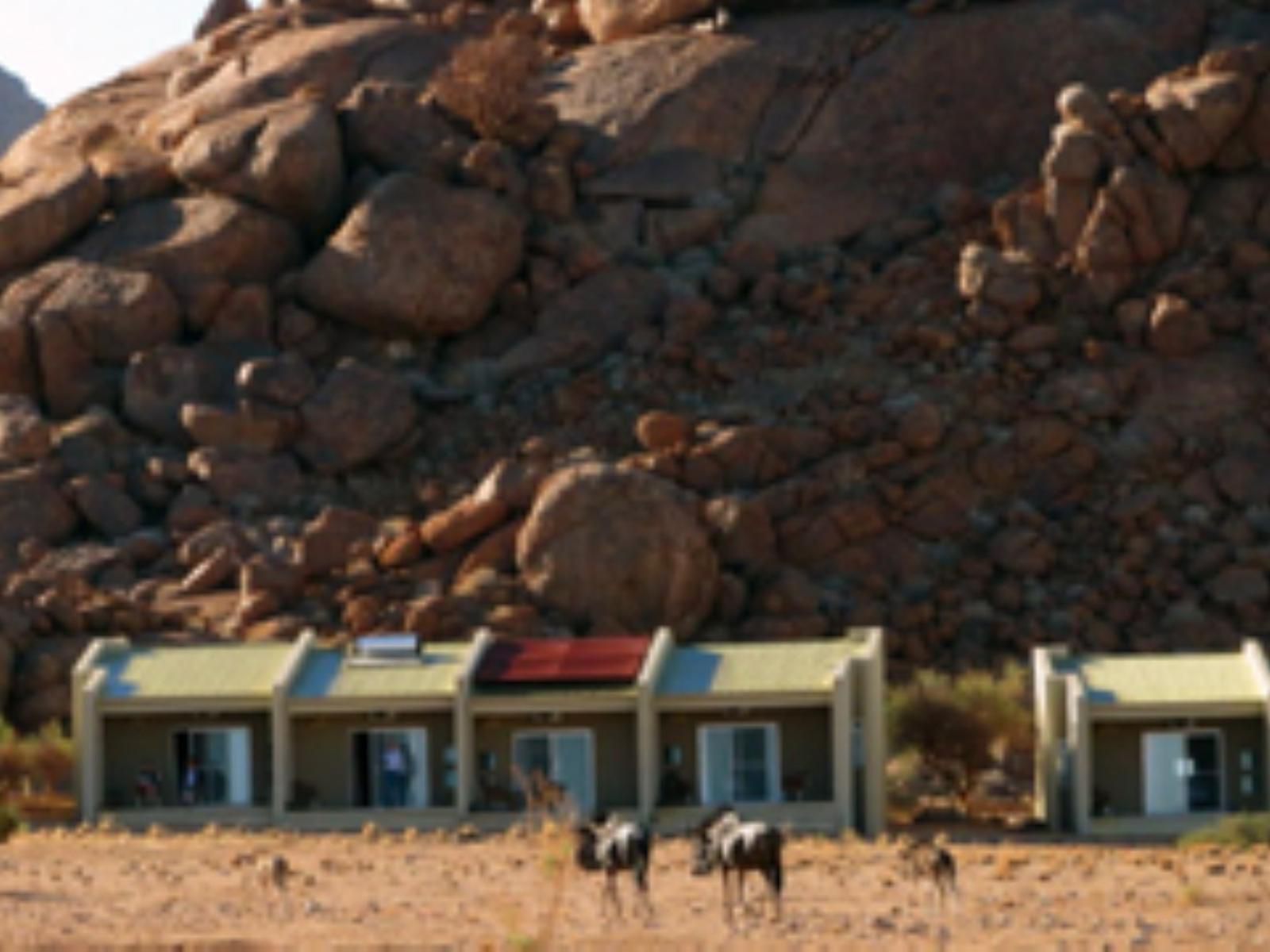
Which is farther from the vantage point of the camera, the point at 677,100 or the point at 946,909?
the point at 677,100

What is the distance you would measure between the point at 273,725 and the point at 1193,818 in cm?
1545

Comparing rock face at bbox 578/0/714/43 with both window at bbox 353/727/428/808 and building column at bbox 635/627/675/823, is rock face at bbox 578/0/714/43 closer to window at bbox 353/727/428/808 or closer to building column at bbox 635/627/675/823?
window at bbox 353/727/428/808

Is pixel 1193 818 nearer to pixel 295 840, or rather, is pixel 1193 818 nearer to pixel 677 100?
pixel 295 840

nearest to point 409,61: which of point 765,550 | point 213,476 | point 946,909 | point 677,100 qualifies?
point 677,100

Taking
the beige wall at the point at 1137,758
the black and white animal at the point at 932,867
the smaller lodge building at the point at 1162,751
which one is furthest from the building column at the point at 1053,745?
the black and white animal at the point at 932,867

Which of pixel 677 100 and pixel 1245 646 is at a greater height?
pixel 677 100

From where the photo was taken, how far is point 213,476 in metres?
72.1

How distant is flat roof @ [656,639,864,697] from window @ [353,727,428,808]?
4381 mm

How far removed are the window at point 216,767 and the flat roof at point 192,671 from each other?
828 millimetres

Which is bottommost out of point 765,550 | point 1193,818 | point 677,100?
point 1193,818

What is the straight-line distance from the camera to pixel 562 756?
5150 centimetres

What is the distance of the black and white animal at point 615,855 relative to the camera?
3338cm

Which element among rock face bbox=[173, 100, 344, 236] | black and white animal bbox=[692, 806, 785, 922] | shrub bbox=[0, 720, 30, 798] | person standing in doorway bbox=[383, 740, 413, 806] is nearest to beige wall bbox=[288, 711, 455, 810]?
person standing in doorway bbox=[383, 740, 413, 806]

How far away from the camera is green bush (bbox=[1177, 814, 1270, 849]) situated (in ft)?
150
